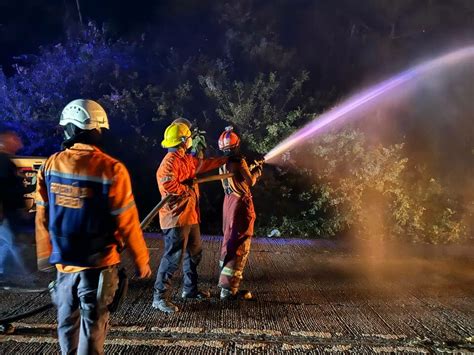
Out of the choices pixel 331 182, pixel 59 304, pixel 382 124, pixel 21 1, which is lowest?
pixel 59 304

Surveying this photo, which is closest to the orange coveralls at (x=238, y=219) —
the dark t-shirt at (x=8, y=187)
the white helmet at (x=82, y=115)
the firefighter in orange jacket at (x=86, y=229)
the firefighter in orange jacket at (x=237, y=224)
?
the firefighter in orange jacket at (x=237, y=224)

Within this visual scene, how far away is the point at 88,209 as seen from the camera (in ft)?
9.16

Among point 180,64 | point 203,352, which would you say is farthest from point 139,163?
point 203,352

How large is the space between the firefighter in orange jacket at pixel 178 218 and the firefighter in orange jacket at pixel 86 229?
5.52ft

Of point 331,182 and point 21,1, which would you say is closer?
point 331,182

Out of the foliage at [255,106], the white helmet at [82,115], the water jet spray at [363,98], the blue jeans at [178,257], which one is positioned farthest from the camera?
the water jet spray at [363,98]

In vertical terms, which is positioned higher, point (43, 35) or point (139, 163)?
point (43, 35)

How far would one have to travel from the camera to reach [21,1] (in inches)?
551

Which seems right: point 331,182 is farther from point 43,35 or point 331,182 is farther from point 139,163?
point 43,35

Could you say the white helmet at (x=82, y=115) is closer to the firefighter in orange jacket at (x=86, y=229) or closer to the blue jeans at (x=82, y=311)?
the firefighter in orange jacket at (x=86, y=229)

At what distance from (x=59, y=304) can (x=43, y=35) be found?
12716 millimetres

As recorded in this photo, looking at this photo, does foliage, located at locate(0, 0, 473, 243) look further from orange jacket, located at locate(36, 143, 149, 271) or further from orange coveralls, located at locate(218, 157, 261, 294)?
orange jacket, located at locate(36, 143, 149, 271)

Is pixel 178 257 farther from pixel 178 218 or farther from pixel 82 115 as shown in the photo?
pixel 82 115

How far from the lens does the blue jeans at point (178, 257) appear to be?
4656 millimetres
